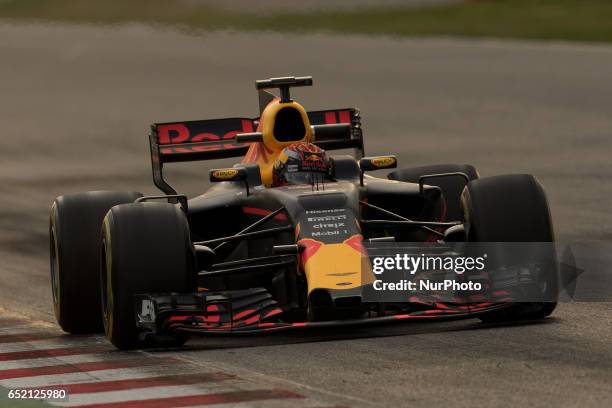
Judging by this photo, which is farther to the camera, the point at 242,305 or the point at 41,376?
the point at 242,305

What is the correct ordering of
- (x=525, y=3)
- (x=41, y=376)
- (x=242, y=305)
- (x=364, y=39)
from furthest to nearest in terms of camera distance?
(x=525, y=3) < (x=364, y=39) < (x=242, y=305) < (x=41, y=376)

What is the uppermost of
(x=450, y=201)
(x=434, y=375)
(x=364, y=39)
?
(x=364, y=39)

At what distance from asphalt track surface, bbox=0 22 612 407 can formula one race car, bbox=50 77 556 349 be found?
8.9 inches

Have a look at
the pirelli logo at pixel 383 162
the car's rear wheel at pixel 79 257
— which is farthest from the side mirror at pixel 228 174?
the pirelli logo at pixel 383 162

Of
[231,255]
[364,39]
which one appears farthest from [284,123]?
[364,39]

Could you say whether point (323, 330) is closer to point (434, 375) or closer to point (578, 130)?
point (434, 375)

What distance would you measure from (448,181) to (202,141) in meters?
2.15

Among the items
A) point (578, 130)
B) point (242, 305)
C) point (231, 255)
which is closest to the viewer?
point (242, 305)

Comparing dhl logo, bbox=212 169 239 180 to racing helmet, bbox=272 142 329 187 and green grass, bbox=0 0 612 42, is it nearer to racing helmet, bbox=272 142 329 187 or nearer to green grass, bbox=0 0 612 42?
racing helmet, bbox=272 142 329 187

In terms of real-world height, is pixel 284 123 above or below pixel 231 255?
above

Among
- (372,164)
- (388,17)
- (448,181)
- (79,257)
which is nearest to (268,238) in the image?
(372,164)

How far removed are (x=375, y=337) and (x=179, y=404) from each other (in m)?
2.44

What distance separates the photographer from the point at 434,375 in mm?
9336

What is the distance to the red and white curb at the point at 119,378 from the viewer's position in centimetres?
889
